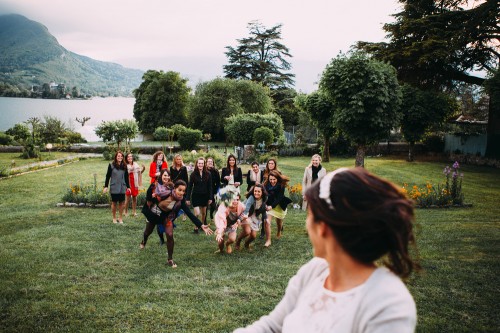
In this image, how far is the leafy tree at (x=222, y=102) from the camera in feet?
115

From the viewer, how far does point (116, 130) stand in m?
26.6

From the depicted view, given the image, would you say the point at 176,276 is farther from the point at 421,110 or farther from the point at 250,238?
the point at 421,110

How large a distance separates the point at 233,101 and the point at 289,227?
26811 mm

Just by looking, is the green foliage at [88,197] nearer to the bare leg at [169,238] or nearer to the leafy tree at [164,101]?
the bare leg at [169,238]

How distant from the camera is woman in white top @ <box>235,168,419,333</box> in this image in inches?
47.8

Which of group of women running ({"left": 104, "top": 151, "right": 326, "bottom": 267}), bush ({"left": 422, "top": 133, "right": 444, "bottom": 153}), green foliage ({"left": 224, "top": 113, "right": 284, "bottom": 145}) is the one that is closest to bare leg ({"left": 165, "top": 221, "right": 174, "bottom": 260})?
group of women running ({"left": 104, "top": 151, "right": 326, "bottom": 267})

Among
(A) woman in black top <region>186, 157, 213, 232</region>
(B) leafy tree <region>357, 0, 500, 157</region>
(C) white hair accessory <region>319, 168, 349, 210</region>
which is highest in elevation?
(B) leafy tree <region>357, 0, 500, 157</region>

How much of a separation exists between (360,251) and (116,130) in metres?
27.5

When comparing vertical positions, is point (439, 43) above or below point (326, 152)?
above

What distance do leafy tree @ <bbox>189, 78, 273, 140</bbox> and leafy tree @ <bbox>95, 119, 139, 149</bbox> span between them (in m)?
9.77

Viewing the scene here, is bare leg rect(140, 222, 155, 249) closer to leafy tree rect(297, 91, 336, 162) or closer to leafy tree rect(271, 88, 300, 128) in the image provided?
leafy tree rect(297, 91, 336, 162)

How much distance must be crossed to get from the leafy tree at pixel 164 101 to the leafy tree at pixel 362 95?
27.7 m

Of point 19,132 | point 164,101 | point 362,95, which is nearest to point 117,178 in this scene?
point 362,95

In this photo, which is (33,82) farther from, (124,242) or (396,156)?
(124,242)
